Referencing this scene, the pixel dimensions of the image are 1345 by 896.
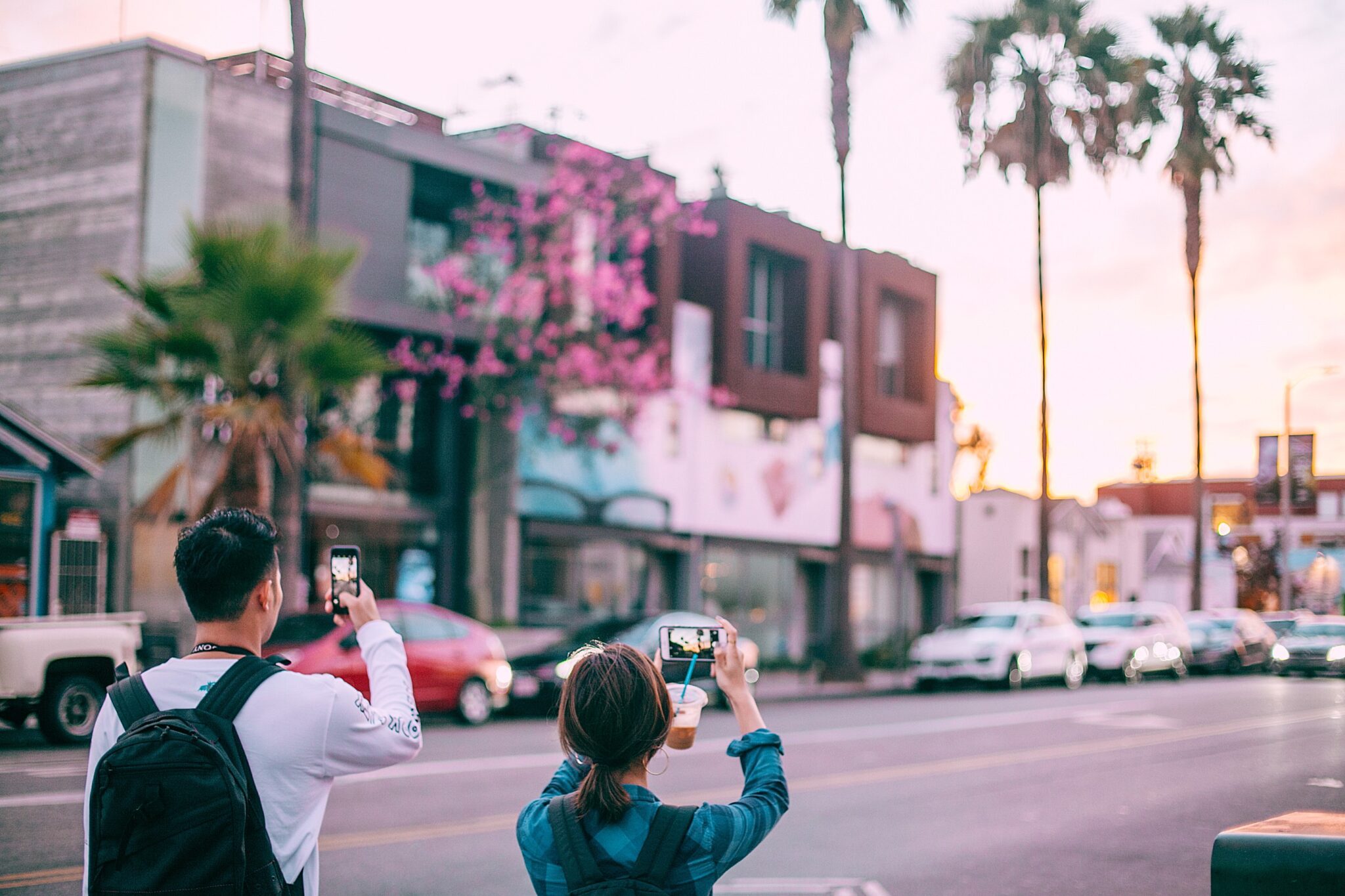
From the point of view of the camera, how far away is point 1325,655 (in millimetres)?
24609

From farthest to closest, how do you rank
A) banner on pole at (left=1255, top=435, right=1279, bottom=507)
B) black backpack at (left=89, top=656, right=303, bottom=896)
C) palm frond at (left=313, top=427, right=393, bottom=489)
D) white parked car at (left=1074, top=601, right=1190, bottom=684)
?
white parked car at (left=1074, top=601, right=1190, bottom=684) < palm frond at (left=313, top=427, right=393, bottom=489) < banner on pole at (left=1255, top=435, right=1279, bottom=507) < black backpack at (left=89, top=656, right=303, bottom=896)

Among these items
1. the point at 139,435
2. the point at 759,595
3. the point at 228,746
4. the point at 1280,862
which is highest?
the point at 139,435

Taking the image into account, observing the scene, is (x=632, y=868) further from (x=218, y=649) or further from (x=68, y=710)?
(x=68, y=710)

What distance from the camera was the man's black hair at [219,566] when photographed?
3082 mm

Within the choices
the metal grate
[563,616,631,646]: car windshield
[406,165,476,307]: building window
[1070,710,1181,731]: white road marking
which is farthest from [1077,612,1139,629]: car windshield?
the metal grate

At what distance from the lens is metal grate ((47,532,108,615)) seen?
730 inches

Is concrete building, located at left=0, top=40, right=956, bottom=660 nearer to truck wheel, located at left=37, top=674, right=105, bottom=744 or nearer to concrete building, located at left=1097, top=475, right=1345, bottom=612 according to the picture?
concrete building, located at left=1097, top=475, right=1345, bottom=612

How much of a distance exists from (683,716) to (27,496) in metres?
16.0

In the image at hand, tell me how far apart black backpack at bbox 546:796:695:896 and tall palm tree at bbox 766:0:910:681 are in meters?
25.3

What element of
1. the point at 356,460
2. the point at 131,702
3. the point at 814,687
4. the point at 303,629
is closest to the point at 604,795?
the point at 131,702

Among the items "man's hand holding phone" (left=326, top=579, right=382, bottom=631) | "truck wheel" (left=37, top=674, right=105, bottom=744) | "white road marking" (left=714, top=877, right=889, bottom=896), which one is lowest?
"white road marking" (left=714, top=877, right=889, bottom=896)

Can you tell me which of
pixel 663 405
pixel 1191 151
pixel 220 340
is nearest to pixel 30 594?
pixel 220 340

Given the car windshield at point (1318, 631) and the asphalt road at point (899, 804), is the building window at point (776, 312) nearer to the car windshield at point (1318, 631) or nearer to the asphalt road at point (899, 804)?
the car windshield at point (1318, 631)

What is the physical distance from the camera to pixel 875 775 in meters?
12.9
